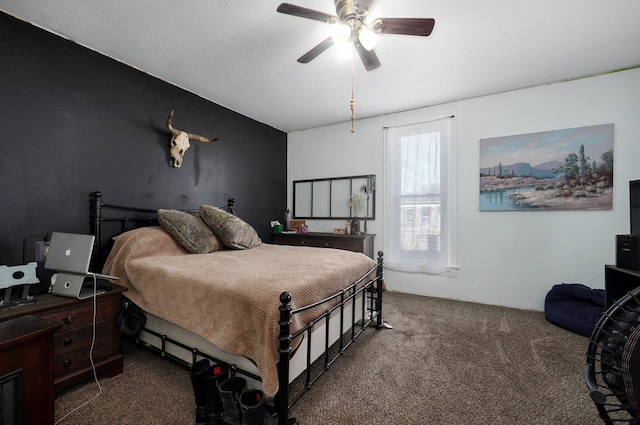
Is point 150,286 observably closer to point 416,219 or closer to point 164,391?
point 164,391

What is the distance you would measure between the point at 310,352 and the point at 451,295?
8.64ft

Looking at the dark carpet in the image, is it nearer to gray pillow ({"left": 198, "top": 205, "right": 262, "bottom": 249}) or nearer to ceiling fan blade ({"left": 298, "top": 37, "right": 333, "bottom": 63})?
gray pillow ({"left": 198, "top": 205, "right": 262, "bottom": 249})

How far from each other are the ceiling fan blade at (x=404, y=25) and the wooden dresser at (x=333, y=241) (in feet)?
8.15

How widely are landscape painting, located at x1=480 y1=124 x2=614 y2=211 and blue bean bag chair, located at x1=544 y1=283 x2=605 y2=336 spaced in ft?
2.92

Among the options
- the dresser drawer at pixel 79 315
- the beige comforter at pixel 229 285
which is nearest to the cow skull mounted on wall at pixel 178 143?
the beige comforter at pixel 229 285

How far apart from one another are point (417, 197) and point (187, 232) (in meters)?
2.94

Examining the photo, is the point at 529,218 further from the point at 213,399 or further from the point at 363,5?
the point at 213,399

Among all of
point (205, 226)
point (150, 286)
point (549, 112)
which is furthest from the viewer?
point (549, 112)

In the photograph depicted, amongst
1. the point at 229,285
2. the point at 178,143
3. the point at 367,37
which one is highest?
the point at 367,37

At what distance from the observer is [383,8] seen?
1.95 meters

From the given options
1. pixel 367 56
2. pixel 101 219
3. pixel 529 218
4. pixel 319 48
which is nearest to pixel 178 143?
pixel 101 219

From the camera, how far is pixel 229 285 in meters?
1.52

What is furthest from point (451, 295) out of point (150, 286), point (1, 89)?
point (1, 89)

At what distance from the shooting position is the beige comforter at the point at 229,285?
4.43 ft
